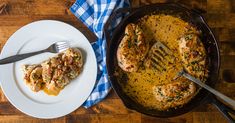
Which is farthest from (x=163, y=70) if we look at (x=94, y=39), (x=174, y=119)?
(x=94, y=39)

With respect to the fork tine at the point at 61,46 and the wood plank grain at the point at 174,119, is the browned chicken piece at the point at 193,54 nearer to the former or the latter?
the wood plank grain at the point at 174,119

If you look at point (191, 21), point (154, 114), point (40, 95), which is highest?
point (191, 21)

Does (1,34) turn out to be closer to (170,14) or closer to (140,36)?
(140,36)

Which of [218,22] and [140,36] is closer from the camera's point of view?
[140,36]

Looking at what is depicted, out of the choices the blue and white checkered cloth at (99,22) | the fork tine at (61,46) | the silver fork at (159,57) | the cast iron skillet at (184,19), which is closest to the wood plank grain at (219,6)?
the cast iron skillet at (184,19)

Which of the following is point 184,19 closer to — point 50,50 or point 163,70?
point 163,70

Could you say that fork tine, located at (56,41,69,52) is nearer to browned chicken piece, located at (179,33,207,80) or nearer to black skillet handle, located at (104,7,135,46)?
black skillet handle, located at (104,7,135,46)

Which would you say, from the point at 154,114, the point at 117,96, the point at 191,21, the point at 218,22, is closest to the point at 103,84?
the point at 117,96
